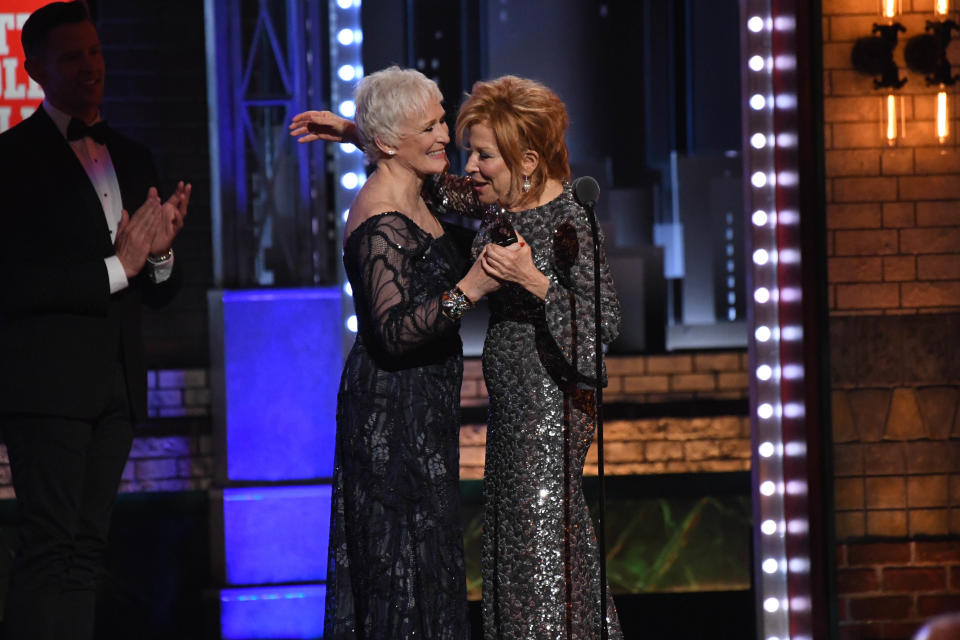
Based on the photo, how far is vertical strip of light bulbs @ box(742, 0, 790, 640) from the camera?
3324 mm

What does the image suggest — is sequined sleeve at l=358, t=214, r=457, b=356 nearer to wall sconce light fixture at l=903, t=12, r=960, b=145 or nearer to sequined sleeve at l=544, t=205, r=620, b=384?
sequined sleeve at l=544, t=205, r=620, b=384

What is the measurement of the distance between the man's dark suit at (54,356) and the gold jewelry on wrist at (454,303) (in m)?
0.90

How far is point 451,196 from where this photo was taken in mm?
2967

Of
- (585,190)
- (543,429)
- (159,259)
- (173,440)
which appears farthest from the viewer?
(173,440)

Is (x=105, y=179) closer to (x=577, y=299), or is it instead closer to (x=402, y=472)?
(x=402, y=472)

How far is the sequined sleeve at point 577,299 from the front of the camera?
8.39 ft

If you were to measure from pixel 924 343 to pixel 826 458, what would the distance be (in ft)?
1.50

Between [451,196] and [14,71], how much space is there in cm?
151

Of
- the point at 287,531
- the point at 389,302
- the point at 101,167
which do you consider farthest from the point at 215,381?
the point at 389,302

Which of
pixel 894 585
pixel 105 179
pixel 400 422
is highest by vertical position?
pixel 105 179

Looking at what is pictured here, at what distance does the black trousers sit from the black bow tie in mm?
696

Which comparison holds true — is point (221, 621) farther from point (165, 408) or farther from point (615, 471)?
point (615, 471)

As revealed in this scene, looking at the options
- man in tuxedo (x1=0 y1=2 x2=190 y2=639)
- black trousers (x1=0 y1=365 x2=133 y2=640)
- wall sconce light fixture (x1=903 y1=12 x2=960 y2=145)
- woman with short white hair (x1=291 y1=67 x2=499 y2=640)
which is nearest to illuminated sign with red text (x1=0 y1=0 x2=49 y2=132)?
man in tuxedo (x1=0 y1=2 x2=190 y2=639)

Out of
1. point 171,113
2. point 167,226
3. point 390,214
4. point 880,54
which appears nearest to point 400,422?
point 390,214
